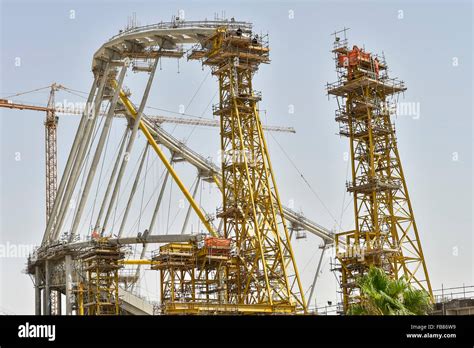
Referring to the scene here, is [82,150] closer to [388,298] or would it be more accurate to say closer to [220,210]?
[220,210]

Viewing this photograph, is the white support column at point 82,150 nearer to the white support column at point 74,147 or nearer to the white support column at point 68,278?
the white support column at point 74,147

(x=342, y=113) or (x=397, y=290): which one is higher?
(x=342, y=113)

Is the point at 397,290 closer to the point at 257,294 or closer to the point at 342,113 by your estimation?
the point at 257,294

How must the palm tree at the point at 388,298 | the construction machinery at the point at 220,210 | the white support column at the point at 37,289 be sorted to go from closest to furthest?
1. the palm tree at the point at 388,298
2. the construction machinery at the point at 220,210
3. the white support column at the point at 37,289

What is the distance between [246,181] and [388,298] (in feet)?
141

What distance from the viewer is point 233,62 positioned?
287 feet

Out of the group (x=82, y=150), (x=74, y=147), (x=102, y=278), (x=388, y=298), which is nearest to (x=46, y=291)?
(x=102, y=278)

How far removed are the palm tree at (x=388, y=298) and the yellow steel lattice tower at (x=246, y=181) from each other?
35.4 meters

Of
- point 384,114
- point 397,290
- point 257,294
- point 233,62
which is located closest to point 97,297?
point 257,294

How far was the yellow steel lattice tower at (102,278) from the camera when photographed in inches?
3654

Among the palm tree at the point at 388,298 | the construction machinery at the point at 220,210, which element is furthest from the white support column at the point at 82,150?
the palm tree at the point at 388,298
